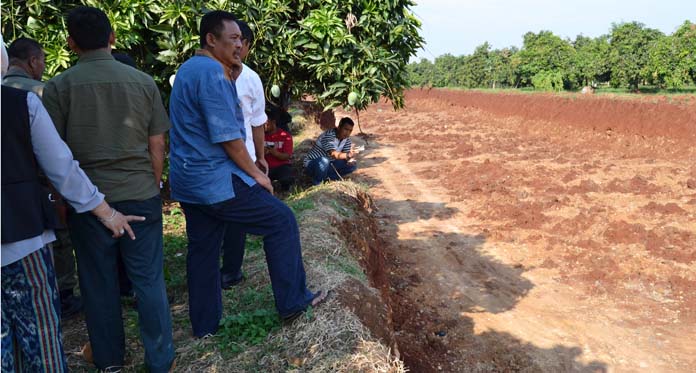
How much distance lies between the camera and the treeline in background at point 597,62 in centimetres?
2642

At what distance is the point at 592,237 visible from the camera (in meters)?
7.42

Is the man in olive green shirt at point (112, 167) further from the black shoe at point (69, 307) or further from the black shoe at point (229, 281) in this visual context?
the black shoe at point (229, 281)

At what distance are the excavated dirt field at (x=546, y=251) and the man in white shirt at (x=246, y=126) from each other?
1.59 metres

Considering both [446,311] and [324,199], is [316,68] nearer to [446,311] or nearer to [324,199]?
[324,199]

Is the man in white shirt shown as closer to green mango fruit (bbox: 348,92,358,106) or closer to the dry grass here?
the dry grass

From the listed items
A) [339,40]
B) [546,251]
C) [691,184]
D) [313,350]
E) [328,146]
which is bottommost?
[546,251]

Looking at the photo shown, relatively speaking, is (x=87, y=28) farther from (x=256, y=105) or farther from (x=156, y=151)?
(x=256, y=105)

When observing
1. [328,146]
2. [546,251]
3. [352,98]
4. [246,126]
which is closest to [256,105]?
[246,126]

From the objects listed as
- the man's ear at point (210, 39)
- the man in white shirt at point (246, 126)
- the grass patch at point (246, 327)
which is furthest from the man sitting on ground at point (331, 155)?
the man's ear at point (210, 39)

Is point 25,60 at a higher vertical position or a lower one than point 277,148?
higher

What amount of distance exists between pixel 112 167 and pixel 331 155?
5013 millimetres

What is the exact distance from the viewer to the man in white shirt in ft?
10.5

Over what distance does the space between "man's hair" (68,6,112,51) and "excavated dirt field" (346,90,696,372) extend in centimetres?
320

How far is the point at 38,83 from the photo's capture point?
2930mm
